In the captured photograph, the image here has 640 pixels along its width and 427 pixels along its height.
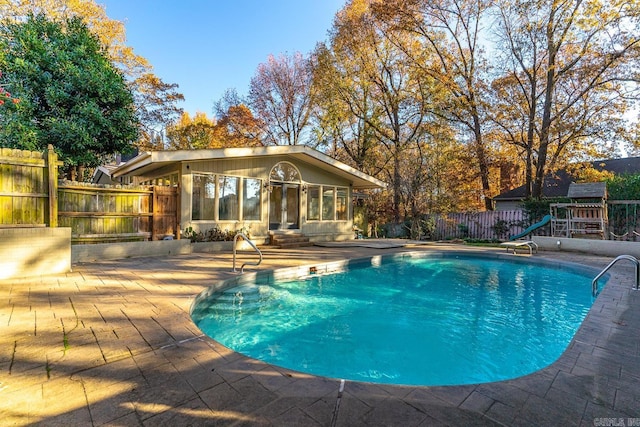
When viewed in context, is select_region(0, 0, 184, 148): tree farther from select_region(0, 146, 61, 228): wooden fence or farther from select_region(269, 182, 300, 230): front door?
select_region(0, 146, 61, 228): wooden fence

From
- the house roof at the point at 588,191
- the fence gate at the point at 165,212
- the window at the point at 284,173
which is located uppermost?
the window at the point at 284,173

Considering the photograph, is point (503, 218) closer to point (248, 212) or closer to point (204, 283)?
point (248, 212)

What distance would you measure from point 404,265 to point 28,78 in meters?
14.2

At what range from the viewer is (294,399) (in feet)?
6.04

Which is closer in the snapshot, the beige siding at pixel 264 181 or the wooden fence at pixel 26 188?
A: the wooden fence at pixel 26 188

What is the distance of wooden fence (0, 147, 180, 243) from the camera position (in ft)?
17.2

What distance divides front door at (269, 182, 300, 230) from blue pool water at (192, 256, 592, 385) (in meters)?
4.99

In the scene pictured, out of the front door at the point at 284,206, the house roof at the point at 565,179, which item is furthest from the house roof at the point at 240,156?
the house roof at the point at 565,179

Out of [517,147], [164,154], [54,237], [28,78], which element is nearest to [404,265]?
[164,154]

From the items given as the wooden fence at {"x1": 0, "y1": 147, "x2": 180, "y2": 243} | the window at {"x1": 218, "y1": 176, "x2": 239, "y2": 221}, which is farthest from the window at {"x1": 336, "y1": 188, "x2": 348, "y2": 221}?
the wooden fence at {"x1": 0, "y1": 147, "x2": 180, "y2": 243}


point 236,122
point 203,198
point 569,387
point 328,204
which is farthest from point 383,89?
point 569,387

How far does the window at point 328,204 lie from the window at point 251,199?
10.2 ft

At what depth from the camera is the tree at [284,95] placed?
21.2 metres

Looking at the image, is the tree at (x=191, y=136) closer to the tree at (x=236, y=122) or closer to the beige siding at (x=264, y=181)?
the tree at (x=236, y=122)
